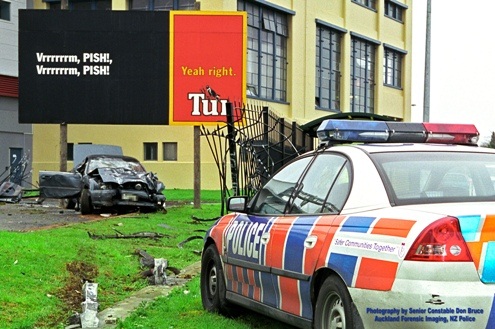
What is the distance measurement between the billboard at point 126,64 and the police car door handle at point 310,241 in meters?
18.4

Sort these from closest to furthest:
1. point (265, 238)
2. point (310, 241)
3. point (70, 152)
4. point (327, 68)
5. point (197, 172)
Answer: point (310, 241)
point (265, 238)
point (197, 172)
point (70, 152)
point (327, 68)

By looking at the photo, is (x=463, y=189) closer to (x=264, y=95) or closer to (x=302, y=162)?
(x=302, y=162)

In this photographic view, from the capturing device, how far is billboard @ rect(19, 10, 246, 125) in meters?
24.9

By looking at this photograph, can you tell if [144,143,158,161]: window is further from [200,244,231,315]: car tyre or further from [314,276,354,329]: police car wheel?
[314,276,354,329]: police car wheel

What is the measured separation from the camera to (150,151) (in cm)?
4188

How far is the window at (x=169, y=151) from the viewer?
41.3 metres

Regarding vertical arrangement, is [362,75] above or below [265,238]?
above

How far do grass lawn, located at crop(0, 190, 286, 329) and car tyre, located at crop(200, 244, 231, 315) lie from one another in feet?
0.36

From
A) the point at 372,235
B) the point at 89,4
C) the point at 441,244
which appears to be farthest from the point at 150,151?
the point at 441,244

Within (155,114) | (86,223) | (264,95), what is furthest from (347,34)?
(86,223)

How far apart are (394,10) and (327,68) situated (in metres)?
11.7

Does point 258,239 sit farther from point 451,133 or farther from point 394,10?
point 394,10

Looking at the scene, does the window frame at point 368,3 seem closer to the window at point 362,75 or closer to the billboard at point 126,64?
the window at point 362,75

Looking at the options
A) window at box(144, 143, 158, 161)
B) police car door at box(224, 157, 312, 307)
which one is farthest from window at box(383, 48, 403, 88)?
police car door at box(224, 157, 312, 307)
